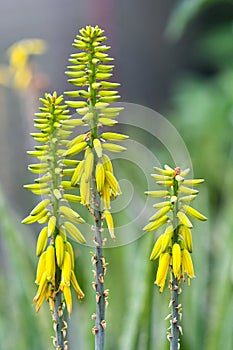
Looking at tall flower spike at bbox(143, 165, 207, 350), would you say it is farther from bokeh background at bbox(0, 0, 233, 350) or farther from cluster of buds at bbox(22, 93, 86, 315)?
bokeh background at bbox(0, 0, 233, 350)

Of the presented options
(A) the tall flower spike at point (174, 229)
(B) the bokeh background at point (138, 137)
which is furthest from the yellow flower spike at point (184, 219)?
(B) the bokeh background at point (138, 137)

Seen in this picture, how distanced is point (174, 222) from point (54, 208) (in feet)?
0.22

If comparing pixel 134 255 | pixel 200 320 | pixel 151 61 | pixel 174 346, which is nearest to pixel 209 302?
pixel 134 255

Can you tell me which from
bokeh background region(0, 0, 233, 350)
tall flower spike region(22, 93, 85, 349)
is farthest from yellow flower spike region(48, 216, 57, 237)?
bokeh background region(0, 0, 233, 350)

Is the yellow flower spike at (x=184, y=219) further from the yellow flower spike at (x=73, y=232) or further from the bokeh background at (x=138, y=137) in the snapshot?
the bokeh background at (x=138, y=137)

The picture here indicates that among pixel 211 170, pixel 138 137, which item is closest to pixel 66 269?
pixel 211 170

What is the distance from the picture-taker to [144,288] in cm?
66

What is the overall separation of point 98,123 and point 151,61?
2.27 metres

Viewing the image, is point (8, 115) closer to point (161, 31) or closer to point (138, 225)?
point (161, 31)

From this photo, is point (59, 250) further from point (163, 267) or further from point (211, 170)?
point (211, 170)

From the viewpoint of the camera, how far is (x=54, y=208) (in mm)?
349

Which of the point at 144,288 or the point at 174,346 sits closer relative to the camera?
the point at 174,346

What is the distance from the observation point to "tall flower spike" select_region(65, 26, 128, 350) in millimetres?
328

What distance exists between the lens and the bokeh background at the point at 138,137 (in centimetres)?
82
